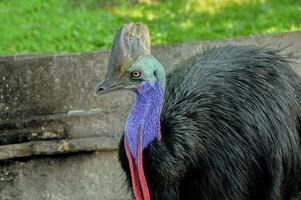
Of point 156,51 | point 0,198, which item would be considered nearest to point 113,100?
point 156,51

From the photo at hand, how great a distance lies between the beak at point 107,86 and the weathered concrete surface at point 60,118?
4.30 ft

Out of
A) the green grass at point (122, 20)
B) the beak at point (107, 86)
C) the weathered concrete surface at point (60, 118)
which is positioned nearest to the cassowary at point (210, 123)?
the beak at point (107, 86)

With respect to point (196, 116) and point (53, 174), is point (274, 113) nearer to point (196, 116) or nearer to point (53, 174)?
point (196, 116)

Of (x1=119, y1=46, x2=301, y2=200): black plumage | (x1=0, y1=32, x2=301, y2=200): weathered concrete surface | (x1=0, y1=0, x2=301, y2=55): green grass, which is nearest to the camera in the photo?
(x1=119, y1=46, x2=301, y2=200): black plumage

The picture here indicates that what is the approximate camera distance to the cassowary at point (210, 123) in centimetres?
349

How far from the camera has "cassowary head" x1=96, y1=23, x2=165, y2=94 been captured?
345cm

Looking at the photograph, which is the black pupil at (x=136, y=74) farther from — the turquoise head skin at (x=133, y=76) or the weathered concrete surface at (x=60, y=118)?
the weathered concrete surface at (x=60, y=118)

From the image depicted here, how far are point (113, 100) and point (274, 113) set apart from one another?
1.28 meters

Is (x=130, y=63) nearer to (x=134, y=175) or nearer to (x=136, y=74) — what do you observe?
(x=136, y=74)

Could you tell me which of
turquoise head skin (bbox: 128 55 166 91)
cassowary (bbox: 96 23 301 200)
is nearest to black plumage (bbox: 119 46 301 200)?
cassowary (bbox: 96 23 301 200)

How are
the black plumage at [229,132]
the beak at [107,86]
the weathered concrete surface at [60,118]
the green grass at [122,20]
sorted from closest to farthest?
the beak at [107,86]
the black plumage at [229,132]
the weathered concrete surface at [60,118]
the green grass at [122,20]

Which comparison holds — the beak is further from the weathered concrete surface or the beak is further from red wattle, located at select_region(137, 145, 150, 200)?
the weathered concrete surface

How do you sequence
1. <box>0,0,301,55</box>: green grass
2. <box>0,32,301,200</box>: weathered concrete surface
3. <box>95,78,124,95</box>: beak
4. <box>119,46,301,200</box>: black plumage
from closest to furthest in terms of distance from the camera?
1. <box>95,78,124,95</box>: beak
2. <box>119,46,301,200</box>: black plumage
3. <box>0,32,301,200</box>: weathered concrete surface
4. <box>0,0,301,55</box>: green grass

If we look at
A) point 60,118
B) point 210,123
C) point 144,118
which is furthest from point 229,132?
point 60,118
